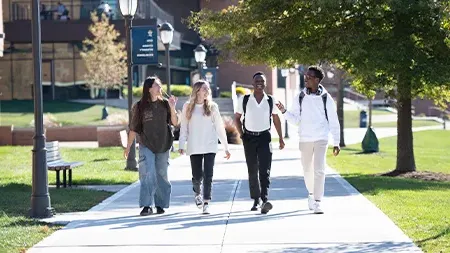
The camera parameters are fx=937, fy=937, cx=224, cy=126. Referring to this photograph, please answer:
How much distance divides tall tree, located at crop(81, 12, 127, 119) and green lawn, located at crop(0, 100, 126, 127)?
5.80 ft

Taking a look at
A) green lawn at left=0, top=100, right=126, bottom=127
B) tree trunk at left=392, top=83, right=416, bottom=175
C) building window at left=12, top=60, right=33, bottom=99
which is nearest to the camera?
tree trunk at left=392, top=83, right=416, bottom=175

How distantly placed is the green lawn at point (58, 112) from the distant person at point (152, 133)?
101ft

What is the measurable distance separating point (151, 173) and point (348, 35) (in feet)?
25.1

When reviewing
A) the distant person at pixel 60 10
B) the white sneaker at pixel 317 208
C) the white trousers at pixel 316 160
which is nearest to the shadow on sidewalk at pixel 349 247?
the white sneaker at pixel 317 208

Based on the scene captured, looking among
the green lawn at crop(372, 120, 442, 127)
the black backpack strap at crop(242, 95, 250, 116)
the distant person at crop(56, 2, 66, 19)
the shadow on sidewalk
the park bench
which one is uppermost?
the distant person at crop(56, 2, 66, 19)

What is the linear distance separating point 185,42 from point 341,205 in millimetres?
52478

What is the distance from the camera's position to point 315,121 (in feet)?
40.1

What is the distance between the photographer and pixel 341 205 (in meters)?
13.3

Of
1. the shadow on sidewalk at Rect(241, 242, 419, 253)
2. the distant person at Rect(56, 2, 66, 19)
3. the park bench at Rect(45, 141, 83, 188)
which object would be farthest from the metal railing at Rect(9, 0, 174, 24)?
the shadow on sidewalk at Rect(241, 242, 419, 253)

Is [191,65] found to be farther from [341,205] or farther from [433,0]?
[341,205]

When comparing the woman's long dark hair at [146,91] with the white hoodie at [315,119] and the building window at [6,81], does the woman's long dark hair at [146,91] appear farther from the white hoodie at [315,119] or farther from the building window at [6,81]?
the building window at [6,81]

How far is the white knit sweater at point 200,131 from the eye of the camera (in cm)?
1236

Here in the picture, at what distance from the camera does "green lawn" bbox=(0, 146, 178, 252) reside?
34.6 feet

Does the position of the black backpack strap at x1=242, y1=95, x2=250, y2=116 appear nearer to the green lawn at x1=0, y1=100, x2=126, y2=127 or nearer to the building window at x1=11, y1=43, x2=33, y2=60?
the green lawn at x1=0, y1=100, x2=126, y2=127
